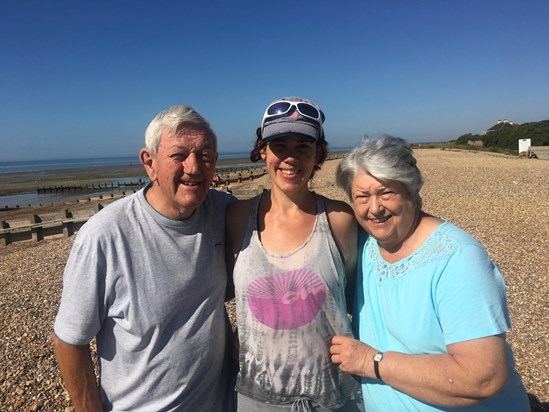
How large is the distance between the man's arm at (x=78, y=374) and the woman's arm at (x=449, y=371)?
4.86 ft

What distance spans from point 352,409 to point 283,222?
1186 mm

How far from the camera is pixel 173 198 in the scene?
2.14 metres

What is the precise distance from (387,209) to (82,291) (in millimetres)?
1702

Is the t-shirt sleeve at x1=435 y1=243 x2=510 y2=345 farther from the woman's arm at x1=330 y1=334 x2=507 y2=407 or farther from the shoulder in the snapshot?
the shoulder

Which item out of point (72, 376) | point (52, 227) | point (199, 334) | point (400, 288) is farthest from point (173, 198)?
point (52, 227)

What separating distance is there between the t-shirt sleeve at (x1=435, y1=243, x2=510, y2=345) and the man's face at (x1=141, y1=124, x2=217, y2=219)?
1388 mm

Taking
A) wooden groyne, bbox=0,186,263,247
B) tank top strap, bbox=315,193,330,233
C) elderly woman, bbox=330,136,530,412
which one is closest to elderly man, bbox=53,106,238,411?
tank top strap, bbox=315,193,330,233

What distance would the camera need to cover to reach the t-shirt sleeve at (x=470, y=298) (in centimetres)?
162

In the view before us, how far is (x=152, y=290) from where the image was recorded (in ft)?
6.87

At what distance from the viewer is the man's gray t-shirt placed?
2.00m

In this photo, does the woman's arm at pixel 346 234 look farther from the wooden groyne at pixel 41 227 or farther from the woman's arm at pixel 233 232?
the wooden groyne at pixel 41 227

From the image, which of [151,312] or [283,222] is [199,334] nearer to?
[151,312]

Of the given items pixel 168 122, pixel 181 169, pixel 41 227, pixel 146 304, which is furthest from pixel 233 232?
pixel 41 227

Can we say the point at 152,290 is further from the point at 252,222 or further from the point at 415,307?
the point at 415,307
